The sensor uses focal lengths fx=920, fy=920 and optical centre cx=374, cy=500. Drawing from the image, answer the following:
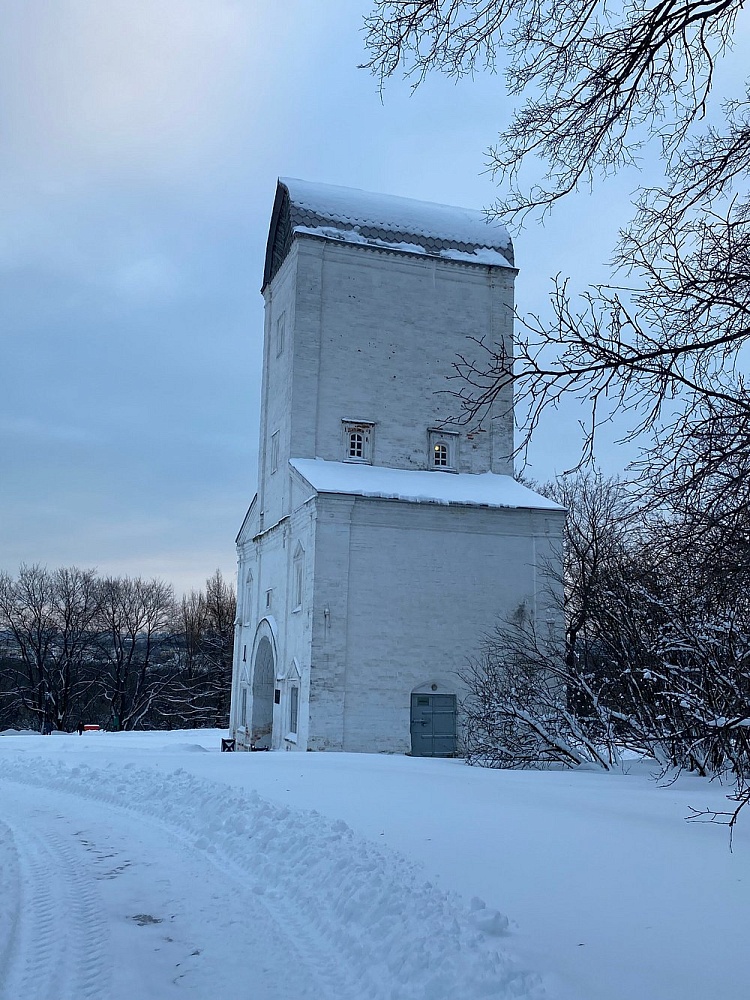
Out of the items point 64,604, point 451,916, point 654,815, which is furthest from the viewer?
point 64,604

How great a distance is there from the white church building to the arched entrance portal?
59 millimetres

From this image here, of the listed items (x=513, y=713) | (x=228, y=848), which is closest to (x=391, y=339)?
(x=513, y=713)

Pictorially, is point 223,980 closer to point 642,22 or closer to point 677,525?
point 677,525

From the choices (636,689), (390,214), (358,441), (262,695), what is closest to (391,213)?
(390,214)

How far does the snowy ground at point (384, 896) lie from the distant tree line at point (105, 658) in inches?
1733

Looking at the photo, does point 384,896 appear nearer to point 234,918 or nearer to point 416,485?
point 234,918

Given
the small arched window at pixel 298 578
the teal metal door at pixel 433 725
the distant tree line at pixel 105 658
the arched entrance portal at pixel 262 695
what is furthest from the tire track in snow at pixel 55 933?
the distant tree line at pixel 105 658

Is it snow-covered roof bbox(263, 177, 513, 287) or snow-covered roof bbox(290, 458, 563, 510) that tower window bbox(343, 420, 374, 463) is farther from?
snow-covered roof bbox(263, 177, 513, 287)

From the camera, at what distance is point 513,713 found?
51.8ft

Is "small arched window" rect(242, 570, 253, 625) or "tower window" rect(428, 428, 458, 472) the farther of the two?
"small arched window" rect(242, 570, 253, 625)

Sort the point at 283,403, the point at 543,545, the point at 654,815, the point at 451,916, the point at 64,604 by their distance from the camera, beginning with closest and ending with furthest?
the point at 451,916, the point at 654,815, the point at 543,545, the point at 283,403, the point at 64,604

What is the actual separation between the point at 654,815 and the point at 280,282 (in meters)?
25.9

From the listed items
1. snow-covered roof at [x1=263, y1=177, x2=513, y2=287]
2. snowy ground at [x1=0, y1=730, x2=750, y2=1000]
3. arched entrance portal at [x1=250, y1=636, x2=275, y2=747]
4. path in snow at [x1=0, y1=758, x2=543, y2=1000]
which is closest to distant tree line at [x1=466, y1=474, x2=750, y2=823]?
snowy ground at [x1=0, y1=730, x2=750, y2=1000]

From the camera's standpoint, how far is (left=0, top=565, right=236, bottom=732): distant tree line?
182 feet
